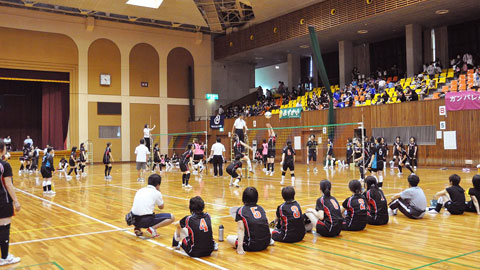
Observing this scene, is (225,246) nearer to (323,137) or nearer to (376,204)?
(376,204)

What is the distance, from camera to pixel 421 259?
5652mm

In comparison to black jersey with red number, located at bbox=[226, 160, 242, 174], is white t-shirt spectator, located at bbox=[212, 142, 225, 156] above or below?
above

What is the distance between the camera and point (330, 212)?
7008 mm

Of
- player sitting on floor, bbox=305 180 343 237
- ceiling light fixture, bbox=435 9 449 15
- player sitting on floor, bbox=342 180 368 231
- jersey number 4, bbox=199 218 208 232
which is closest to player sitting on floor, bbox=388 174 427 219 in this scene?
player sitting on floor, bbox=342 180 368 231

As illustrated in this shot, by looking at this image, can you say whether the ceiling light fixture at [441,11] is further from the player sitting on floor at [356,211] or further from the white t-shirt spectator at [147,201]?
the white t-shirt spectator at [147,201]

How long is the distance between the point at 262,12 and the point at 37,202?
23.4 m

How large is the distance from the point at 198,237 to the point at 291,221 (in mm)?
1587

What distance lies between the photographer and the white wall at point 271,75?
45.8 m

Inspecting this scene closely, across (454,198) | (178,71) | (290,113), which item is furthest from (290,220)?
(178,71)

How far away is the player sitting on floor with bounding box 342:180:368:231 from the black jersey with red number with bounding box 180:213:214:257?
2.77 metres

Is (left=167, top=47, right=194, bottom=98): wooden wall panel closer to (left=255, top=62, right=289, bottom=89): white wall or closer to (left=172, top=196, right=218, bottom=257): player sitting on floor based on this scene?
(left=255, top=62, right=289, bottom=89): white wall

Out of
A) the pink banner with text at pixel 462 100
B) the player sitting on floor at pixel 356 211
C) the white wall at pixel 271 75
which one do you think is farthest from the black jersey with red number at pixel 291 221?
the white wall at pixel 271 75

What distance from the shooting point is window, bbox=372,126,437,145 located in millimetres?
22781

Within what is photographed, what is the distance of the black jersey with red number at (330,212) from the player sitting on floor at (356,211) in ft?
1.70
